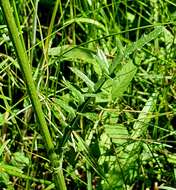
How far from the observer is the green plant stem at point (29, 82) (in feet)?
2.35

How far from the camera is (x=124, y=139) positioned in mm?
1273

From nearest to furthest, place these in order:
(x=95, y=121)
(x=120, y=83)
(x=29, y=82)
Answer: (x=29, y=82) < (x=120, y=83) < (x=95, y=121)

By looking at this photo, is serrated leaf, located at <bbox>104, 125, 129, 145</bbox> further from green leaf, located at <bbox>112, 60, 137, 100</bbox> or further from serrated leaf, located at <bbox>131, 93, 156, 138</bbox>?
green leaf, located at <bbox>112, 60, 137, 100</bbox>

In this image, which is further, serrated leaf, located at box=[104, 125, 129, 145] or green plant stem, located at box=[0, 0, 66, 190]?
serrated leaf, located at box=[104, 125, 129, 145]

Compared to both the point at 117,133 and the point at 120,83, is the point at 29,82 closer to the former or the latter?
the point at 120,83

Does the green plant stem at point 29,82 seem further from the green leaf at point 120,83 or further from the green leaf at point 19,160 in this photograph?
the green leaf at point 19,160

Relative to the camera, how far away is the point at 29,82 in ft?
2.68

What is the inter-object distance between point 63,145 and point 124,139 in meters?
0.36

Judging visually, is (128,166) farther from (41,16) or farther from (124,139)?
(41,16)

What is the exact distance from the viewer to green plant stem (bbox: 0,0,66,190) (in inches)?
28.2

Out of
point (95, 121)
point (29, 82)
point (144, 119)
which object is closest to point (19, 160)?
point (95, 121)

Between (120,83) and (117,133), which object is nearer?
(120,83)

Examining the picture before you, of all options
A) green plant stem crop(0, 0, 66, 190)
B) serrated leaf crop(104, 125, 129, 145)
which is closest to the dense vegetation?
serrated leaf crop(104, 125, 129, 145)

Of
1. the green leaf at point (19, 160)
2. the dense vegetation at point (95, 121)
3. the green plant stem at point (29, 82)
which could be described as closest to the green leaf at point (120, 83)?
the dense vegetation at point (95, 121)
